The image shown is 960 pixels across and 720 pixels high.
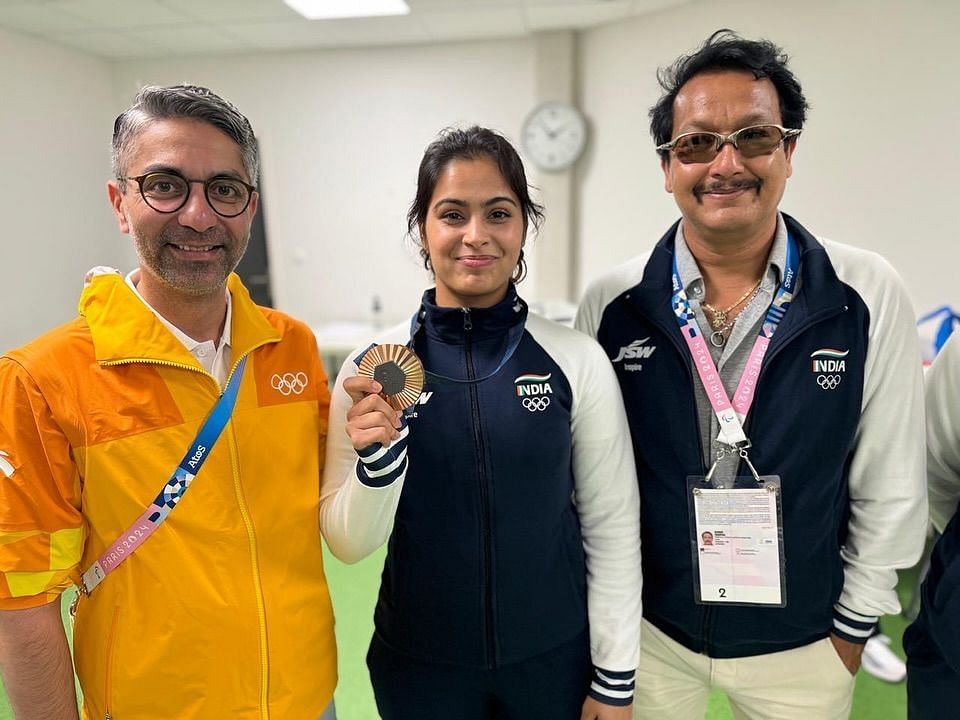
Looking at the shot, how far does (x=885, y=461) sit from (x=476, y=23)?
4567 millimetres

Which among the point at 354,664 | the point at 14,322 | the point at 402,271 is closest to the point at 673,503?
the point at 354,664

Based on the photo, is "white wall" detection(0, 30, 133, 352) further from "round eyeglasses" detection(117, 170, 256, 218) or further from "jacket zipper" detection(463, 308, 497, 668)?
"jacket zipper" detection(463, 308, 497, 668)

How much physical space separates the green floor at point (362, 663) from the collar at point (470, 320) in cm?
183

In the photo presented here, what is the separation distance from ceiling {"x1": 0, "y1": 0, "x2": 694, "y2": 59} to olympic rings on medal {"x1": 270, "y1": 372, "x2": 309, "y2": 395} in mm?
3902

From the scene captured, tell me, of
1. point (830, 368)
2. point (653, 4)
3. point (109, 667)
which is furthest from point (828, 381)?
point (653, 4)

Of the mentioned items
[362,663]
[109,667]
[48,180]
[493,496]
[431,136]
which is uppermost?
[431,136]

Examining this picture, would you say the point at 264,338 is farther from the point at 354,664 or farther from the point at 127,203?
the point at 354,664

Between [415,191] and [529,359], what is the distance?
476mm

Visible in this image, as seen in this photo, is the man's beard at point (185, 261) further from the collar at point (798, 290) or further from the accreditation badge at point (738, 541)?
the accreditation badge at point (738, 541)

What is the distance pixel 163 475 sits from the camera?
1.07 m

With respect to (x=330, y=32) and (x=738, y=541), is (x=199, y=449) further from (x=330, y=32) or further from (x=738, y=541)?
(x=330, y=32)

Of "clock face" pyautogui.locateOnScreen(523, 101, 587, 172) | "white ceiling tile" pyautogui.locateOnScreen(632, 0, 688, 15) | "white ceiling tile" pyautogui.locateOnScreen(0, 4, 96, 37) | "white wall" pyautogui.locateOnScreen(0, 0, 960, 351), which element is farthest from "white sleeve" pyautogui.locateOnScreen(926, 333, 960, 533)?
"white ceiling tile" pyautogui.locateOnScreen(0, 4, 96, 37)

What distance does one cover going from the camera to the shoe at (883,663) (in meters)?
2.44

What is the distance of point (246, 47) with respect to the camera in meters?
5.30
